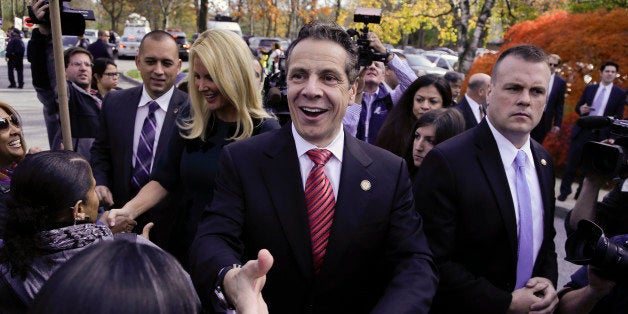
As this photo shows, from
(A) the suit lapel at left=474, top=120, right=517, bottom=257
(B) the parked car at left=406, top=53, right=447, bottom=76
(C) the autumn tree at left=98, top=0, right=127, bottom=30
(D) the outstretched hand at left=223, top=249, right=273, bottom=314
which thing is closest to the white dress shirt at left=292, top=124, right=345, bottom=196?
(D) the outstretched hand at left=223, top=249, right=273, bottom=314

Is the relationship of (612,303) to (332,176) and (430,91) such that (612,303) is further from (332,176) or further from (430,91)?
(430,91)

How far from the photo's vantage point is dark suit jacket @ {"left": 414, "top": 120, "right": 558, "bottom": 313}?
2.39 meters

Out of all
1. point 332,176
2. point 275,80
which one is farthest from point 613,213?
point 275,80

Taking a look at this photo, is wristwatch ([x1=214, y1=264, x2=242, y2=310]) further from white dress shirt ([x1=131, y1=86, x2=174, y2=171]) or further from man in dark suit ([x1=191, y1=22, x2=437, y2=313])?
white dress shirt ([x1=131, y1=86, x2=174, y2=171])

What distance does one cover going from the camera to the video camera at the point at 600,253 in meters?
2.06

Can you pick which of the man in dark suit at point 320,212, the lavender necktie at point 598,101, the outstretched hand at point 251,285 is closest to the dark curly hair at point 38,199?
the man in dark suit at point 320,212

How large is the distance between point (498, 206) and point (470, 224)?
14 cm

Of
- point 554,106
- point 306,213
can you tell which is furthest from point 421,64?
point 306,213

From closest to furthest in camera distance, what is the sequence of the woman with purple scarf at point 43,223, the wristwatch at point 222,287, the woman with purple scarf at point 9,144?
1. the wristwatch at point 222,287
2. the woman with purple scarf at point 43,223
3. the woman with purple scarf at point 9,144

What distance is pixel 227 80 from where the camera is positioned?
2.85 m

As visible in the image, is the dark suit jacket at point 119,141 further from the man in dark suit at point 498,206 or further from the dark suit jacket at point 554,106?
the dark suit jacket at point 554,106

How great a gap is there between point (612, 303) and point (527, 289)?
348mm

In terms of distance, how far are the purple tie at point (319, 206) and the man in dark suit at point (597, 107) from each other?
7.31 metres

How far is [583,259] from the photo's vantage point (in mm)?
2115
